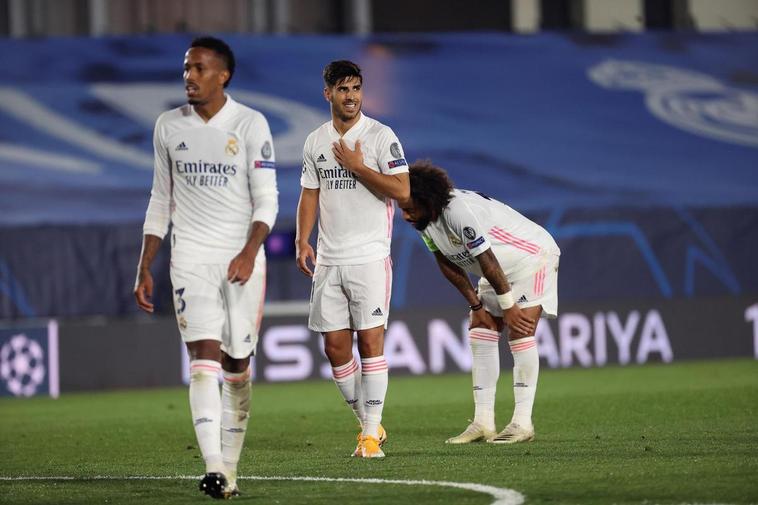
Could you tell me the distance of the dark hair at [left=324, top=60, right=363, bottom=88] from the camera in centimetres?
805

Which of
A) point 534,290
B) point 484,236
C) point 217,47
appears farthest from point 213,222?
point 534,290

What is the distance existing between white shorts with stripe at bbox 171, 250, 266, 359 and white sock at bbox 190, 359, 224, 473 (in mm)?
139

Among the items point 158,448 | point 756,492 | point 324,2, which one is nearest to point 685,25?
point 324,2

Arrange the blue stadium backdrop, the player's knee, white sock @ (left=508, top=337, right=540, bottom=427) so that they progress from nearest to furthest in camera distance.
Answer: the player's knee
white sock @ (left=508, top=337, right=540, bottom=427)
the blue stadium backdrop

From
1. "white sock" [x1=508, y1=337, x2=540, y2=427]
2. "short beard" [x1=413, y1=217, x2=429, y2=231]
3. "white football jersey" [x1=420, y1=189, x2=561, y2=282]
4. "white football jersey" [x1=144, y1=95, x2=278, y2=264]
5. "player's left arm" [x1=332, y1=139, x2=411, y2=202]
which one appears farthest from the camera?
"white sock" [x1=508, y1=337, x2=540, y2=427]

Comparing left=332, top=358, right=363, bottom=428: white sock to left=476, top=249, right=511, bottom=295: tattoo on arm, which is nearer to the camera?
left=332, top=358, right=363, bottom=428: white sock

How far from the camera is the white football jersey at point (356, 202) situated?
815cm

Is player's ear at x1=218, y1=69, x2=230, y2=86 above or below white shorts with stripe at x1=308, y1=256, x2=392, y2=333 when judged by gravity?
above

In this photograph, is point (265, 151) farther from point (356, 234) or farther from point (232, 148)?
point (356, 234)

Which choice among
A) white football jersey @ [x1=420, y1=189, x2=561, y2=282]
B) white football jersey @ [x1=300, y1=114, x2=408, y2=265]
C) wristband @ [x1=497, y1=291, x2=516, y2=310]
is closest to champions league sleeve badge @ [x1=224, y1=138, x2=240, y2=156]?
white football jersey @ [x1=300, y1=114, x2=408, y2=265]

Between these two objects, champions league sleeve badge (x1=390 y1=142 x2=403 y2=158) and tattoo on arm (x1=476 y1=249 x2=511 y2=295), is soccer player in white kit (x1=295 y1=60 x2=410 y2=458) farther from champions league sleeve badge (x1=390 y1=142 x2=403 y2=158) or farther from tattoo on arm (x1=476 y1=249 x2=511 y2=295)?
tattoo on arm (x1=476 y1=249 x2=511 y2=295)

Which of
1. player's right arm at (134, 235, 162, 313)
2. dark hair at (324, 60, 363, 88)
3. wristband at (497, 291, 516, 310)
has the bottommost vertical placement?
wristband at (497, 291, 516, 310)

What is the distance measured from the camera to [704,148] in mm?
20703

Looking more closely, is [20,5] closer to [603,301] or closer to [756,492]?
[603,301]
